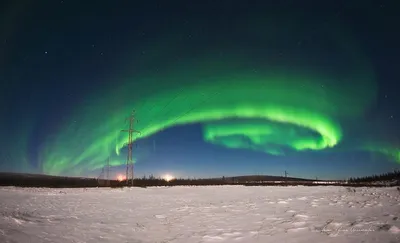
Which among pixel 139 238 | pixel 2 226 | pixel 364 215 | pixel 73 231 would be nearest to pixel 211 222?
pixel 139 238

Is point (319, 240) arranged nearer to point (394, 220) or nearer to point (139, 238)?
point (394, 220)

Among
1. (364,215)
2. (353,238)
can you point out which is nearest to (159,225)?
(353,238)

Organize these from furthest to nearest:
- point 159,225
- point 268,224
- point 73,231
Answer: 1. point 159,225
2. point 268,224
3. point 73,231

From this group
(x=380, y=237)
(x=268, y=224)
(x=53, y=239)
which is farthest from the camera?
(x=268, y=224)

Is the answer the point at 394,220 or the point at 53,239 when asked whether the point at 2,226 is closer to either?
the point at 53,239

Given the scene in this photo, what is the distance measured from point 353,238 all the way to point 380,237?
45 cm

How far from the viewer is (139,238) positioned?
6.06 meters

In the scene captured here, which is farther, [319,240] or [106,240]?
[106,240]

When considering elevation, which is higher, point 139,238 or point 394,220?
point 394,220

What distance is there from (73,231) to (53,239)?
0.99 meters

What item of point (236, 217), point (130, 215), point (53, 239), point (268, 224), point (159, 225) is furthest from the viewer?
point (130, 215)

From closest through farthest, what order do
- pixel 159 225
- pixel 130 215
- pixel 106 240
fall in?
pixel 106 240 → pixel 159 225 → pixel 130 215

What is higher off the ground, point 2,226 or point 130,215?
point 2,226

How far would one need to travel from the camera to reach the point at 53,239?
5328 millimetres
